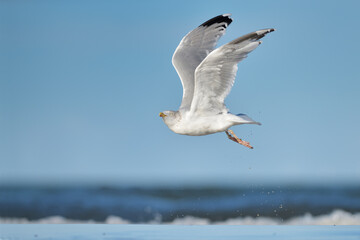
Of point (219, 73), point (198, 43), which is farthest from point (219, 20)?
point (219, 73)

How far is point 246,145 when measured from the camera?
15.8ft

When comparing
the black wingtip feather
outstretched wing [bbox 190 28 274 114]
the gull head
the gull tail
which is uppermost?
the black wingtip feather

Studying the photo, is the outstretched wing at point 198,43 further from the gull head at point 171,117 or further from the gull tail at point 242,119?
the gull tail at point 242,119

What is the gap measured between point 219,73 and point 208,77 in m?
0.09

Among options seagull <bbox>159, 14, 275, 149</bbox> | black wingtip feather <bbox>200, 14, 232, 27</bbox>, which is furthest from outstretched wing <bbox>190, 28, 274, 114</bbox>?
black wingtip feather <bbox>200, 14, 232, 27</bbox>

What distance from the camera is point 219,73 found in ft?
14.4

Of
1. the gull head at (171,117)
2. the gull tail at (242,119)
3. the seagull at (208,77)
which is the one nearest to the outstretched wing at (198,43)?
the seagull at (208,77)

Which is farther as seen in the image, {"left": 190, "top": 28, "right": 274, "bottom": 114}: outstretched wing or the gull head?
the gull head

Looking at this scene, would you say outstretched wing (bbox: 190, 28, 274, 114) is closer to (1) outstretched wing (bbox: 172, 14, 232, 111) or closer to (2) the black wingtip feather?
(1) outstretched wing (bbox: 172, 14, 232, 111)

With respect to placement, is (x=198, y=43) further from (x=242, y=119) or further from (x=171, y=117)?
(x=242, y=119)

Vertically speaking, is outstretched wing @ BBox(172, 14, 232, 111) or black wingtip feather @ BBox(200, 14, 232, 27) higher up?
black wingtip feather @ BBox(200, 14, 232, 27)

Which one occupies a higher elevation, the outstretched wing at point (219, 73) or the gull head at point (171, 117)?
the outstretched wing at point (219, 73)

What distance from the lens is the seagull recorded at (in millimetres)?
4203

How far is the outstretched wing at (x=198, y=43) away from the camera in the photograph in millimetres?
5086
